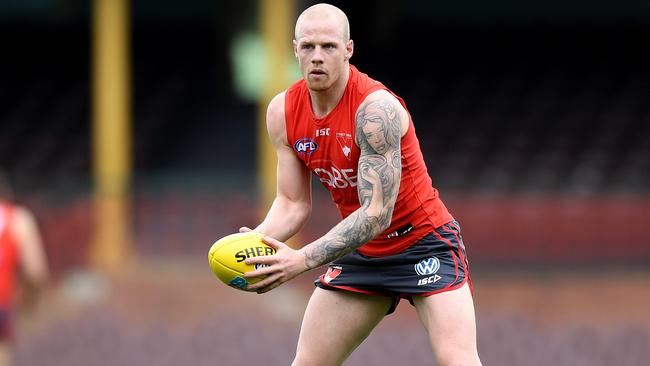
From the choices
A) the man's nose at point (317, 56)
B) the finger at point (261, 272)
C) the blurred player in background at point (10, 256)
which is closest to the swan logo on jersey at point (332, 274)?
the finger at point (261, 272)

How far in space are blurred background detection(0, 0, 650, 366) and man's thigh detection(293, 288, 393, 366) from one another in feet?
14.1

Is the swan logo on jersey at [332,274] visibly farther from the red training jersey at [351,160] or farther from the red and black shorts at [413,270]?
the red training jersey at [351,160]

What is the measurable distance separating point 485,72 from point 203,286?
7.09 metres

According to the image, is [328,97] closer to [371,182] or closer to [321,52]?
[321,52]

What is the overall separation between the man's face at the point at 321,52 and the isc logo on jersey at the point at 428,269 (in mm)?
960

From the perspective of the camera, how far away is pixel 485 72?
18.6 m

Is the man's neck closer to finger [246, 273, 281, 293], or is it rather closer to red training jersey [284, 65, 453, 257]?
red training jersey [284, 65, 453, 257]

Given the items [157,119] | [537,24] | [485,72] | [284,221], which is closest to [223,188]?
[157,119]

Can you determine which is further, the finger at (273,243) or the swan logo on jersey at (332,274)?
the swan logo on jersey at (332,274)

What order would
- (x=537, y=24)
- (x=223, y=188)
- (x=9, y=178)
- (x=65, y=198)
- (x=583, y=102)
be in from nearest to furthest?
1. (x=65, y=198)
2. (x=223, y=188)
3. (x=9, y=178)
4. (x=583, y=102)
5. (x=537, y=24)

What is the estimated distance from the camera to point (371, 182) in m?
4.91

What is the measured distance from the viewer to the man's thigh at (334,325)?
5.40m

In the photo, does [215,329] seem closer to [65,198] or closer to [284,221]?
[65,198]

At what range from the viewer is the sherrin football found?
16.3 feet
